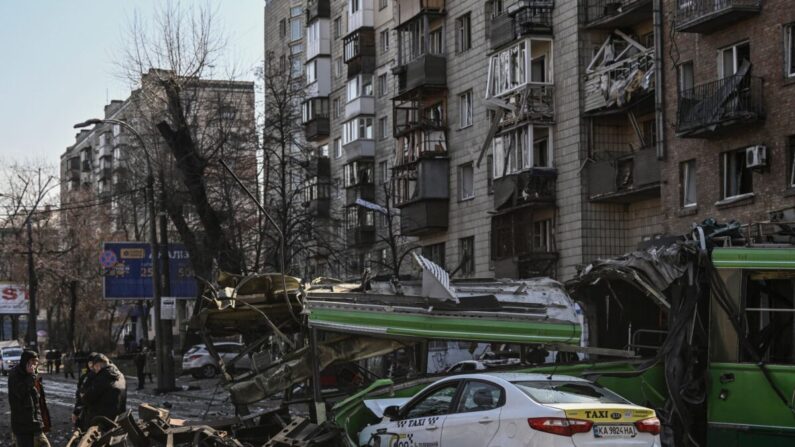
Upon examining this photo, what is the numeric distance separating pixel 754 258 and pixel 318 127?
164 feet

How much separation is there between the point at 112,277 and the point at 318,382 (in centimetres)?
3566

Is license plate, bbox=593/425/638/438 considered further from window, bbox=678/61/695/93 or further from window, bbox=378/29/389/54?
window, bbox=378/29/389/54

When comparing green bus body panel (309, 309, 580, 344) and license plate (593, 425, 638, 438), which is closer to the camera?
license plate (593, 425, 638, 438)

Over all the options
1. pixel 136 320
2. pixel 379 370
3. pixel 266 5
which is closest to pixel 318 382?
pixel 379 370

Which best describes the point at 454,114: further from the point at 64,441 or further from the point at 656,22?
the point at 64,441

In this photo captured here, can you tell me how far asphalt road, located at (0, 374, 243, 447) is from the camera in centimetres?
→ 2588

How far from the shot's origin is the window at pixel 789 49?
102ft

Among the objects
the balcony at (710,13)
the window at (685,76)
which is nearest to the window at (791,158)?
the balcony at (710,13)

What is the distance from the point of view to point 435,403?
14500 millimetres

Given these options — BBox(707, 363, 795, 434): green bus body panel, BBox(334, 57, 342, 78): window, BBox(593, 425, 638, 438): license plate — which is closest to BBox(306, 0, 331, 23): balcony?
BBox(334, 57, 342, 78): window

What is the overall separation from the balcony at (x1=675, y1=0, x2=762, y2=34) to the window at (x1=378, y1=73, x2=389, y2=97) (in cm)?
2486

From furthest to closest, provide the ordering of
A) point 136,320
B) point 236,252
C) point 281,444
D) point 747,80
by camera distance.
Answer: point 136,320 < point 236,252 < point 747,80 < point 281,444

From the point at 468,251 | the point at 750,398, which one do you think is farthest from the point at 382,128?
the point at 750,398

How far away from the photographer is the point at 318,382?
18.2 metres
